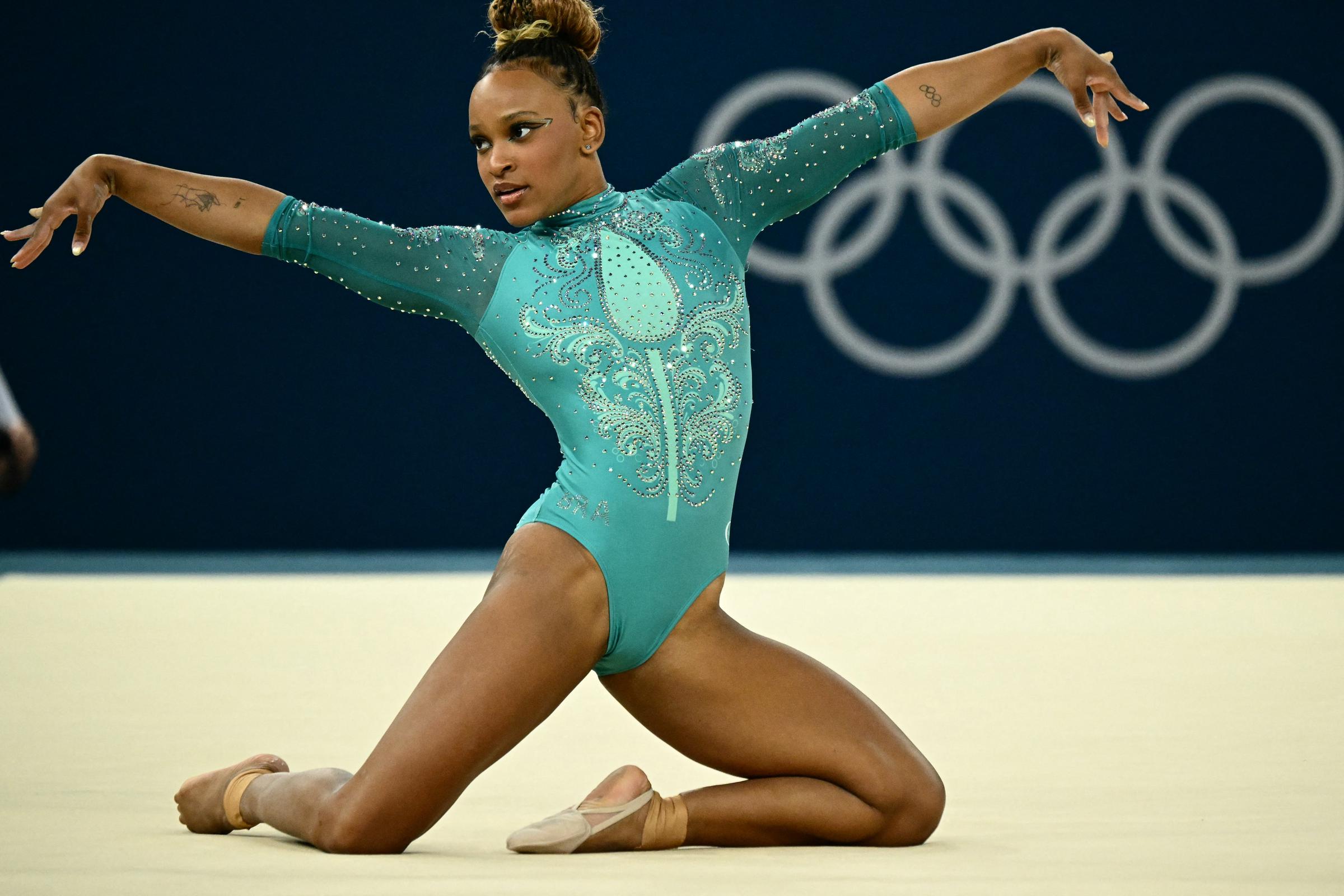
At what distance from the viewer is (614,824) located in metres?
2.81

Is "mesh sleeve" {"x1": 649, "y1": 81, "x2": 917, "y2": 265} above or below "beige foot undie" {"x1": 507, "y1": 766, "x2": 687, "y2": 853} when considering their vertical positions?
above

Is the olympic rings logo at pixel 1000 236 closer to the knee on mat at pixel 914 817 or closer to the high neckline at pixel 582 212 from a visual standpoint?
the high neckline at pixel 582 212

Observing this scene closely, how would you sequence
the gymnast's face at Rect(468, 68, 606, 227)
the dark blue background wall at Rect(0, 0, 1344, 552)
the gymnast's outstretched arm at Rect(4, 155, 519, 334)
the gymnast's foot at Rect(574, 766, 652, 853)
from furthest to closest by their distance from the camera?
the dark blue background wall at Rect(0, 0, 1344, 552)
the gymnast's face at Rect(468, 68, 606, 227)
the gymnast's outstretched arm at Rect(4, 155, 519, 334)
the gymnast's foot at Rect(574, 766, 652, 853)

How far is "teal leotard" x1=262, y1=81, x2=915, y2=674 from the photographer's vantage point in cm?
291

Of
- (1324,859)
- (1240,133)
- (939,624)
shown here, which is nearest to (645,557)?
(1324,859)

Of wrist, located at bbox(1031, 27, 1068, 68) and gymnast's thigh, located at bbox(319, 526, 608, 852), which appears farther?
wrist, located at bbox(1031, 27, 1068, 68)

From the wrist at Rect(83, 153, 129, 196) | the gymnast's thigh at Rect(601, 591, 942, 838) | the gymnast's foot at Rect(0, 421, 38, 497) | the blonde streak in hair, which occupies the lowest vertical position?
the gymnast's thigh at Rect(601, 591, 942, 838)

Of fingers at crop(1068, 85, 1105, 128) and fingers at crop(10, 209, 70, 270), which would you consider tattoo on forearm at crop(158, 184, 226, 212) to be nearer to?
fingers at crop(10, 209, 70, 270)

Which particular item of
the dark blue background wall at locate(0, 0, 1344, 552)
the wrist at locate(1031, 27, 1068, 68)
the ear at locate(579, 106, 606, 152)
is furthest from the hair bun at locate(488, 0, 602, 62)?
the dark blue background wall at locate(0, 0, 1344, 552)

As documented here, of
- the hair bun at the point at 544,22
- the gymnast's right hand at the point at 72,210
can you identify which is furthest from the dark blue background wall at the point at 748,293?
the gymnast's right hand at the point at 72,210

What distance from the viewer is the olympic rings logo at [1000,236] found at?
31.0ft

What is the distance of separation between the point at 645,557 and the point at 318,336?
6905 millimetres

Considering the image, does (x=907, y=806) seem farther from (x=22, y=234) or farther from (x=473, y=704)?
(x=22, y=234)

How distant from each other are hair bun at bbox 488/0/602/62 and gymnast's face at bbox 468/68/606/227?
10cm
